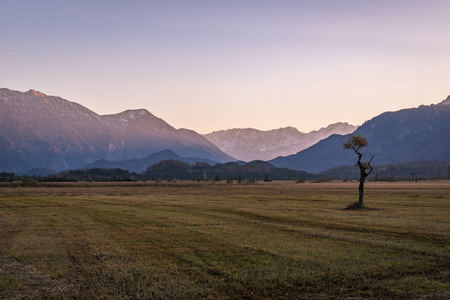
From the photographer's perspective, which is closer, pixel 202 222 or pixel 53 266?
pixel 53 266

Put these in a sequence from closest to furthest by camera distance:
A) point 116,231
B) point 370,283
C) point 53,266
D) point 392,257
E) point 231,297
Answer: point 231,297 → point 370,283 → point 53,266 → point 392,257 → point 116,231

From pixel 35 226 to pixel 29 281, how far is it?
690 inches

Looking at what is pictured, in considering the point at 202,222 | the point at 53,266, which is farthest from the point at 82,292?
the point at 202,222

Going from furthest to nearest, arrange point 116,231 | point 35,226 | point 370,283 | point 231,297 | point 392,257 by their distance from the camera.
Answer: point 35,226 → point 116,231 → point 392,257 → point 370,283 → point 231,297

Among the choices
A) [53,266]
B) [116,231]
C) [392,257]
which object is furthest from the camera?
[116,231]

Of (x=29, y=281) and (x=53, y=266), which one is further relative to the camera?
(x=53, y=266)

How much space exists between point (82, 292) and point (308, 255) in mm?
10209

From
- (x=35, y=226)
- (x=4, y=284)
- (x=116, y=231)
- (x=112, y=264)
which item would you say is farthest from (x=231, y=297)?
(x=35, y=226)

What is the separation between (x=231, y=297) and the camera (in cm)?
1325

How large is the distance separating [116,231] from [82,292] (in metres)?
14.6

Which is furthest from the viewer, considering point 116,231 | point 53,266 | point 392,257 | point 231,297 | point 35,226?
point 35,226

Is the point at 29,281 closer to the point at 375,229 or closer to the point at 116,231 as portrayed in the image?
the point at 116,231

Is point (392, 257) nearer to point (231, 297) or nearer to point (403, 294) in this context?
point (403, 294)

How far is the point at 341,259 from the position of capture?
1855 centimetres
